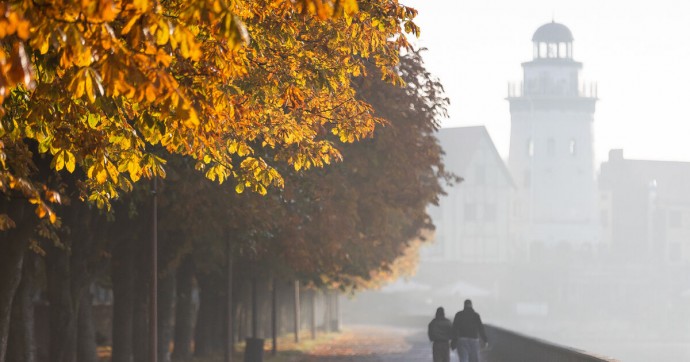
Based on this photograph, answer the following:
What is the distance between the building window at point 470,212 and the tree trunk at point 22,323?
341ft

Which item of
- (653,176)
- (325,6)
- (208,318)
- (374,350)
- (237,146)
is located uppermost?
(653,176)

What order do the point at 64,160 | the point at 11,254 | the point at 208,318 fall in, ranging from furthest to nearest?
the point at 208,318, the point at 11,254, the point at 64,160

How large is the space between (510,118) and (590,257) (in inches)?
547

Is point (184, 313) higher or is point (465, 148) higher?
point (465, 148)

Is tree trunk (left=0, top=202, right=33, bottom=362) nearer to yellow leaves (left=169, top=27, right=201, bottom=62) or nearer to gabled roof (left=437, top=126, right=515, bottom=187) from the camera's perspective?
yellow leaves (left=169, top=27, right=201, bottom=62)

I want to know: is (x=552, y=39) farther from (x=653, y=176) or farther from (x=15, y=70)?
(x=15, y=70)

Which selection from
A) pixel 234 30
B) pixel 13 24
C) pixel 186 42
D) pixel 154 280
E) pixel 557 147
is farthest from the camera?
pixel 557 147

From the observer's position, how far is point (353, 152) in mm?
34594

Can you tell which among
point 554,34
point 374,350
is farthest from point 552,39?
point 374,350

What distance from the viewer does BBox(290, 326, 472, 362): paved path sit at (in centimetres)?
4556

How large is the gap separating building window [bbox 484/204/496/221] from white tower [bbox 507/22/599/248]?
269 cm

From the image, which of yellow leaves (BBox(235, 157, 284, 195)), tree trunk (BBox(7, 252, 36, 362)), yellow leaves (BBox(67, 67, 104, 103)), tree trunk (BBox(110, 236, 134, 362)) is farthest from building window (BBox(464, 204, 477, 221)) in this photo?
yellow leaves (BBox(67, 67, 104, 103))

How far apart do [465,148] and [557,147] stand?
7.82 metres

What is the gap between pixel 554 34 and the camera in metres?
132
